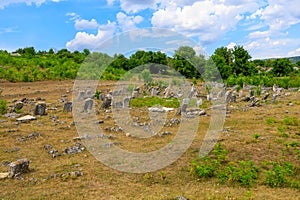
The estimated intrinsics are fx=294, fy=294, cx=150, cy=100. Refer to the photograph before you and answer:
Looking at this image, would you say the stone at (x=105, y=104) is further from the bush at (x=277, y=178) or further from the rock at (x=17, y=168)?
the bush at (x=277, y=178)

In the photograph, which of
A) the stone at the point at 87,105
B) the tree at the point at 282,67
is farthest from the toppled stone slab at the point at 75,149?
the tree at the point at 282,67

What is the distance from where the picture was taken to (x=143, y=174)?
21.7ft

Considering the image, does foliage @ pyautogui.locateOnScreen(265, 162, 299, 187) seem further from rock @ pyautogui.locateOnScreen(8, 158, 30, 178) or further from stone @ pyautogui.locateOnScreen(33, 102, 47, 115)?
stone @ pyautogui.locateOnScreen(33, 102, 47, 115)

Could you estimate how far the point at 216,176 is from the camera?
20.8 ft

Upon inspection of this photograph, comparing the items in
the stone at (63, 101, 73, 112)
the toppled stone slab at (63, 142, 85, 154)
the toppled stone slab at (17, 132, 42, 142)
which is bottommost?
the toppled stone slab at (63, 142, 85, 154)

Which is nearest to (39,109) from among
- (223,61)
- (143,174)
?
(143,174)

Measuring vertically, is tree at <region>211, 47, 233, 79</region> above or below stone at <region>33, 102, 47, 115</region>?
above

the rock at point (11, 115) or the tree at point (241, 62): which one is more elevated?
the tree at point (241, 62)

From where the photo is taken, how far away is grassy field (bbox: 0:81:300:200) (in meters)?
5.61

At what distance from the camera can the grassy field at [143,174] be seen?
5.61 m

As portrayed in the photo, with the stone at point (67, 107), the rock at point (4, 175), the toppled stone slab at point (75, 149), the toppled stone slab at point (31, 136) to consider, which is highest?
the stone at point (67, 107)

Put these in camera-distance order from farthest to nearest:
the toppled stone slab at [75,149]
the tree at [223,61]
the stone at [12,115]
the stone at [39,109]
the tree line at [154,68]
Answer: the tree at [223,61]
the tree line at [154,68]
the stone at [39,109]
the stone at [12,115]
the toppled stone slab at [75,149]

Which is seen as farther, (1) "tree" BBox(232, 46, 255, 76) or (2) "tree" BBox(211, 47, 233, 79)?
(1) "tree" BBox(232, 46, 255, 76)

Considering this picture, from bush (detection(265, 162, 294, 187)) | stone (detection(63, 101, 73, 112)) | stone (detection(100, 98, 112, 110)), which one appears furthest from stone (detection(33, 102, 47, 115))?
bush (detection(265, 162, 294, 187))
